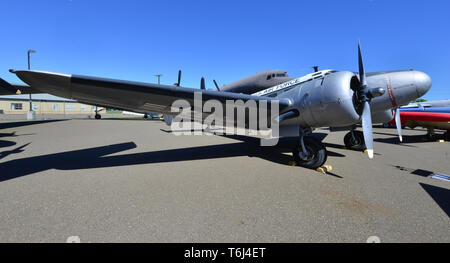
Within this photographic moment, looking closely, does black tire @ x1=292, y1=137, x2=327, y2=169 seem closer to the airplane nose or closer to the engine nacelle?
the engine nacelle

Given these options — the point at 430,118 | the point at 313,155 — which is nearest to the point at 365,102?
the point at 313,155

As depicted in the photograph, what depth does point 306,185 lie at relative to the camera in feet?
13.0

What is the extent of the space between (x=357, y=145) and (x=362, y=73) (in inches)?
185

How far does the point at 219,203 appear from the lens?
10.2ft

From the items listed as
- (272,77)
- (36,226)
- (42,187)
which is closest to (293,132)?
(36,226)

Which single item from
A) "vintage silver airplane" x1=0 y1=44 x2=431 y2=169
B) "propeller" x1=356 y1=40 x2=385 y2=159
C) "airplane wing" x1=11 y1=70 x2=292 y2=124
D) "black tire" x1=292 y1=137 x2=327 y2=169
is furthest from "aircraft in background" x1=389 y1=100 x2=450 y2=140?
"airplane wing" x1=11 y1=70 x2=292 y2=124

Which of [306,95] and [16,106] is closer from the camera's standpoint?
[306,95]

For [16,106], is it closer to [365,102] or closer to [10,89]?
[10,89]

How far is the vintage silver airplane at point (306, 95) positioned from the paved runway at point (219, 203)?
1222mm

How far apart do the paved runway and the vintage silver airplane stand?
1.22m

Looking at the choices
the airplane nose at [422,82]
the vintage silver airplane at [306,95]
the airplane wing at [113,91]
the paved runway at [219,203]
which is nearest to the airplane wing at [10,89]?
the airplane wing at [113,91]

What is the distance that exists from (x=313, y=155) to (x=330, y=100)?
61.1 inches
